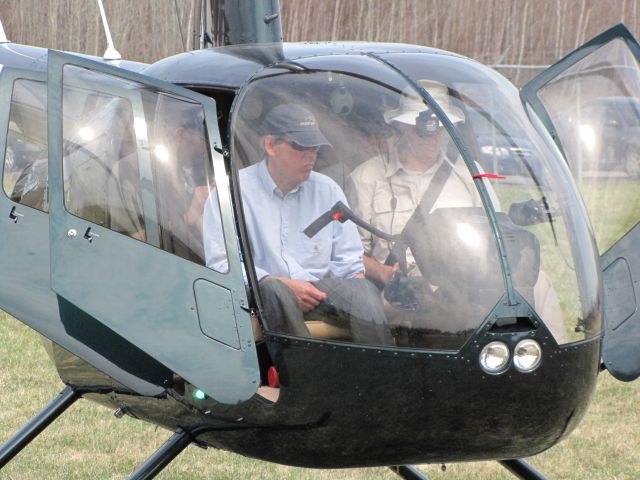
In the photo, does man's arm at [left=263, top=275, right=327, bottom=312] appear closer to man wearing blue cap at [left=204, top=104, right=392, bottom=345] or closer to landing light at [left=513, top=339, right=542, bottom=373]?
man wearing blue cap at [left=204, top=104, right=392, bottom=345]

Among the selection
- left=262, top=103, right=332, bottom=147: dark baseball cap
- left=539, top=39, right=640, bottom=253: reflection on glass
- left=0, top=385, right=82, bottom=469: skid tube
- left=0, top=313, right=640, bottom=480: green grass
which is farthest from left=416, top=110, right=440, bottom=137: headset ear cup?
left=0, top=313, right=640, bottom=480: green grass

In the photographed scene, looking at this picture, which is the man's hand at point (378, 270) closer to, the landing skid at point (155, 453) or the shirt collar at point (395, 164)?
the shirt collar at point (395, 164)

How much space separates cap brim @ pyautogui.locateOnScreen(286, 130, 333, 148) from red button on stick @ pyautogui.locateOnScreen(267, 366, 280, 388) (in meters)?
0.71

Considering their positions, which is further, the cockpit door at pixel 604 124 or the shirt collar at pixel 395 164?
the cockpit door at pixel 604 124

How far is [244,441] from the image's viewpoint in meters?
3.63

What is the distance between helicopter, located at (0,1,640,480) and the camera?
333cm

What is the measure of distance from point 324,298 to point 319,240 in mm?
197

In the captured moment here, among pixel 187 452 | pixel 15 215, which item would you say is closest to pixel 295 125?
pixel 15 215

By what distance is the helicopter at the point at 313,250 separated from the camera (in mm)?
3334

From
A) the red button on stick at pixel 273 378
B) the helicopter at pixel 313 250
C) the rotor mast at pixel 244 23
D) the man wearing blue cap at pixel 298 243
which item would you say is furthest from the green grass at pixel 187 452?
the man wearing blue cap at pixel 298 243

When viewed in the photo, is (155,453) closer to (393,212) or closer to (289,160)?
(289,160)

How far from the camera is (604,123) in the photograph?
14.3ft

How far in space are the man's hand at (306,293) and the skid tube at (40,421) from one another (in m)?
1.51

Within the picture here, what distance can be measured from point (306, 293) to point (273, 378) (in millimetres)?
279
